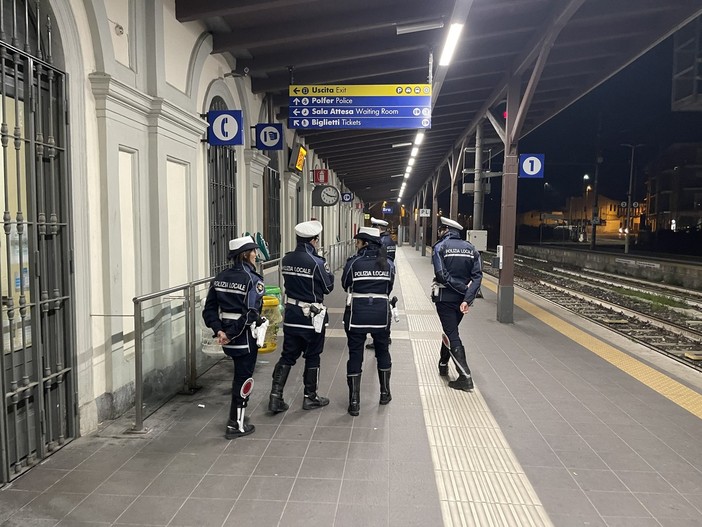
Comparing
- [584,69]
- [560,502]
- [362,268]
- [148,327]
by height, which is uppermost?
[584,69]

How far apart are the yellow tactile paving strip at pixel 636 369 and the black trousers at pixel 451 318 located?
221 centimetres

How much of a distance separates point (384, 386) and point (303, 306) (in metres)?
1.18

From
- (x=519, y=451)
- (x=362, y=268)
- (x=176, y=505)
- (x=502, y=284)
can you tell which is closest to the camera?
(x=176, y=505)

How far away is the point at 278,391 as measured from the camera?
464 centimetres

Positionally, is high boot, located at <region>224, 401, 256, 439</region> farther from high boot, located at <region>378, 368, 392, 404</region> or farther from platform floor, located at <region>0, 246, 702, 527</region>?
high boot, located at <region>378, 368, 392, 404</region>

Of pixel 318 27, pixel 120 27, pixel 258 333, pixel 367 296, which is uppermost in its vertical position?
pixel 318 27

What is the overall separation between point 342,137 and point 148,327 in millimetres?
10980

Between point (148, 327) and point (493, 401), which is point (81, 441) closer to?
point (148, 327)

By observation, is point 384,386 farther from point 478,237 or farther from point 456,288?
point 478,237

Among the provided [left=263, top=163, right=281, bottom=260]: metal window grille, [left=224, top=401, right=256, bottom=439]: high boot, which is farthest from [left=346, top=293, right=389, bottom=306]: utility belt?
[left=263, top=163, right=281, bottom=260]: metal window grille

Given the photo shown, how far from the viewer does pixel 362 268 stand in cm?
470

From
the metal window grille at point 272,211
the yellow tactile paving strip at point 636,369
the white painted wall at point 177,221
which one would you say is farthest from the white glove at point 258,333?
the metal window grille at point 272,211

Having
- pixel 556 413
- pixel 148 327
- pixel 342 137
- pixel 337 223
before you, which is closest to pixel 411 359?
pixel 556 413

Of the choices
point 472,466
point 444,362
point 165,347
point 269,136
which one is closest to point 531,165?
point 269,136
